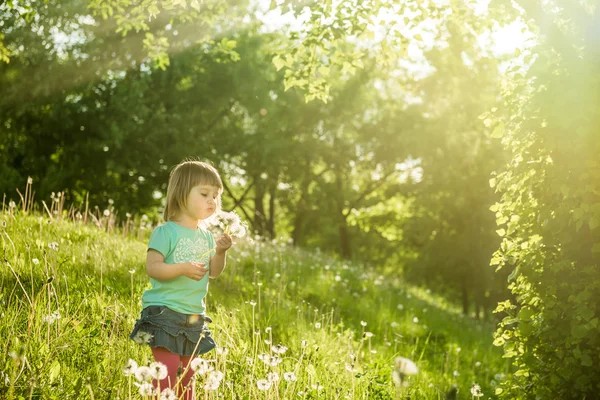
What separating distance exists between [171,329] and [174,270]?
0.36 meters

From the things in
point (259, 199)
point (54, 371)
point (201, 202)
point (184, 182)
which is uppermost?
point (259, 199)

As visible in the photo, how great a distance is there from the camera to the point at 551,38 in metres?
4.17

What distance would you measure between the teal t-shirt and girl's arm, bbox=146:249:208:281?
0.33 feet

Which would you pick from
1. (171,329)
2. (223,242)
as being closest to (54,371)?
(171,329)

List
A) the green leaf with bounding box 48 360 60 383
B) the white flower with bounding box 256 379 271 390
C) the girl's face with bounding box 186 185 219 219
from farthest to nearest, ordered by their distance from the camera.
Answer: the girl's face with bounding box 186 185 219 219, the green leaf with bounding box 48 360 60 383, the white flower with bounding box 256 379 271 390

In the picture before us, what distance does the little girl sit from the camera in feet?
10.9

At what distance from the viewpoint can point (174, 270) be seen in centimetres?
330

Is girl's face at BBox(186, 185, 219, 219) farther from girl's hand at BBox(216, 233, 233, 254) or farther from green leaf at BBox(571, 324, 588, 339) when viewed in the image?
green leaf at BBox(571, 324, 588, 339)

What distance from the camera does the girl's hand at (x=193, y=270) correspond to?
3.28m

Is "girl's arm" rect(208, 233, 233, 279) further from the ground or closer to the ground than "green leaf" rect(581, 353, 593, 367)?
further from the ground

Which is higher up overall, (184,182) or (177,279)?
(184,182)

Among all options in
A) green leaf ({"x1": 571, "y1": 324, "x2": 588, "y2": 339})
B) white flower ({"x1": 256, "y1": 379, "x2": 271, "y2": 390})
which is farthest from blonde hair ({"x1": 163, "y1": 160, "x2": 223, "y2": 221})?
green leaf ({"x1": 571, "y1": 324, "x2": 588, "y2": 339})

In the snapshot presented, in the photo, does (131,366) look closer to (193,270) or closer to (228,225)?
(193,270)

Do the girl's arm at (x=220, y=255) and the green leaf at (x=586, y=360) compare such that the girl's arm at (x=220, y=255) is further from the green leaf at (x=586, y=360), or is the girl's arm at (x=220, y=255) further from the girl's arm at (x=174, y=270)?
the green leaf at (x=586, y=360)
